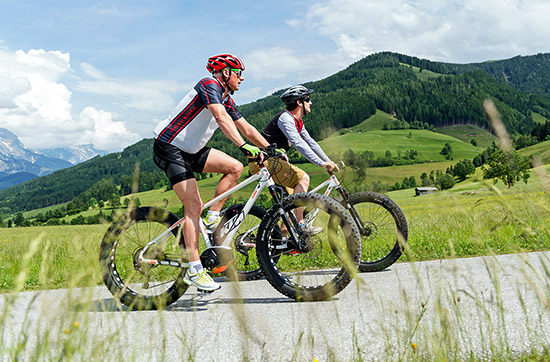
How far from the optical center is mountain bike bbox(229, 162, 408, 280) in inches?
213

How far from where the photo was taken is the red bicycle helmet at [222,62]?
14.4 feet

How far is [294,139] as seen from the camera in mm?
5766

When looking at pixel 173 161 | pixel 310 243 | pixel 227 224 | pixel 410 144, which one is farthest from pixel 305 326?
pixel 410 144

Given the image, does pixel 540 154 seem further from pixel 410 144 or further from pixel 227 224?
pixel 410 144

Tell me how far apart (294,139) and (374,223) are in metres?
1.57

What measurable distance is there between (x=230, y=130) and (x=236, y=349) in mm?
2080

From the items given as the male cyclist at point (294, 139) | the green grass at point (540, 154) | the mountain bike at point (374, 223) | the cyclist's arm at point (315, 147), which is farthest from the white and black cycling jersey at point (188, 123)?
the green grass at point (540, 154)

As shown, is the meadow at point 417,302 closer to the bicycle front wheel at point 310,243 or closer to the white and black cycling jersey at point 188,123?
the bicycle front wheel at point 310,243

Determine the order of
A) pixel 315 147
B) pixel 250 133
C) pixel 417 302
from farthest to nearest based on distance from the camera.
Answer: pixel 315 147 → pixel 250 133 → pixel 417 302

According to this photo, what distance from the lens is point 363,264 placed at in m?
5.53

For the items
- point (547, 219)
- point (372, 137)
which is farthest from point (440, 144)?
point (547, 219)

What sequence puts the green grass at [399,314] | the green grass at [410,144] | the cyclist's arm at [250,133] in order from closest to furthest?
the green grass at [399,314]
the cyclist's arm at [250,133]
the green grass at [410,144]

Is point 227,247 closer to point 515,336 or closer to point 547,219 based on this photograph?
point 515,336

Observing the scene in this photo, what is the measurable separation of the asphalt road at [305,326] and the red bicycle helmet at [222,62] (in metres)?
2.42
